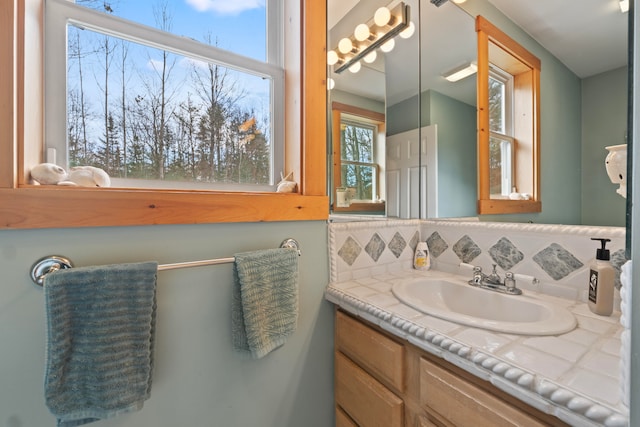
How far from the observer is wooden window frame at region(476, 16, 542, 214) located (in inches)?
39.1

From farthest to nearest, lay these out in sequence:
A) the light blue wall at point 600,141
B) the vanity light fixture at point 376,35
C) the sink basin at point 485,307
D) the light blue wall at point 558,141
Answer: the vanity light fixture at point 376,35
the light blue wall at point 558,141
the light blue wall at point 600,141
the sink basin at point 485,307

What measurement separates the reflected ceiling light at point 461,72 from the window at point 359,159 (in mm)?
448

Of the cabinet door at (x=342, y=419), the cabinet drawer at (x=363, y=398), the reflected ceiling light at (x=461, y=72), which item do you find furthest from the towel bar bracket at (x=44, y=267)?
the reflected ceiling light at (x=461, y=72)

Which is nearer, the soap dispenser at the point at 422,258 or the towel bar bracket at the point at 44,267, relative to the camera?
the towel bar bracket at the point at 44,267

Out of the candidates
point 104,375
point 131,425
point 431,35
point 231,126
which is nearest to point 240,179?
point 231,126

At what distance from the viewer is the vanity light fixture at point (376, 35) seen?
1.49 metres

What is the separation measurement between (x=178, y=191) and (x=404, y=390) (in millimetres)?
905

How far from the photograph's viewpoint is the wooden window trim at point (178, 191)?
2.04 feet

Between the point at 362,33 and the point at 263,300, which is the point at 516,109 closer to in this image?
the point at 362,33

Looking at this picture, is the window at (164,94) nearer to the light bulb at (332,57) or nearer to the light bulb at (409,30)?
the light bulb at (332,57)

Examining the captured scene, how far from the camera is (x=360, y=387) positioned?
36.5 inches

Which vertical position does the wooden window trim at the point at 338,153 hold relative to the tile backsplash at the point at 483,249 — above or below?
above

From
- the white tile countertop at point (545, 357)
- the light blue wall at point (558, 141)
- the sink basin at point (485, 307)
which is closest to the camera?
the white tile countertop at point (545, 357)

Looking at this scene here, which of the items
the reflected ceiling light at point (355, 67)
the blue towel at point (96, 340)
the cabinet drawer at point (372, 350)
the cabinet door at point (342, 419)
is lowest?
the cabinet door at point (342, 419)
